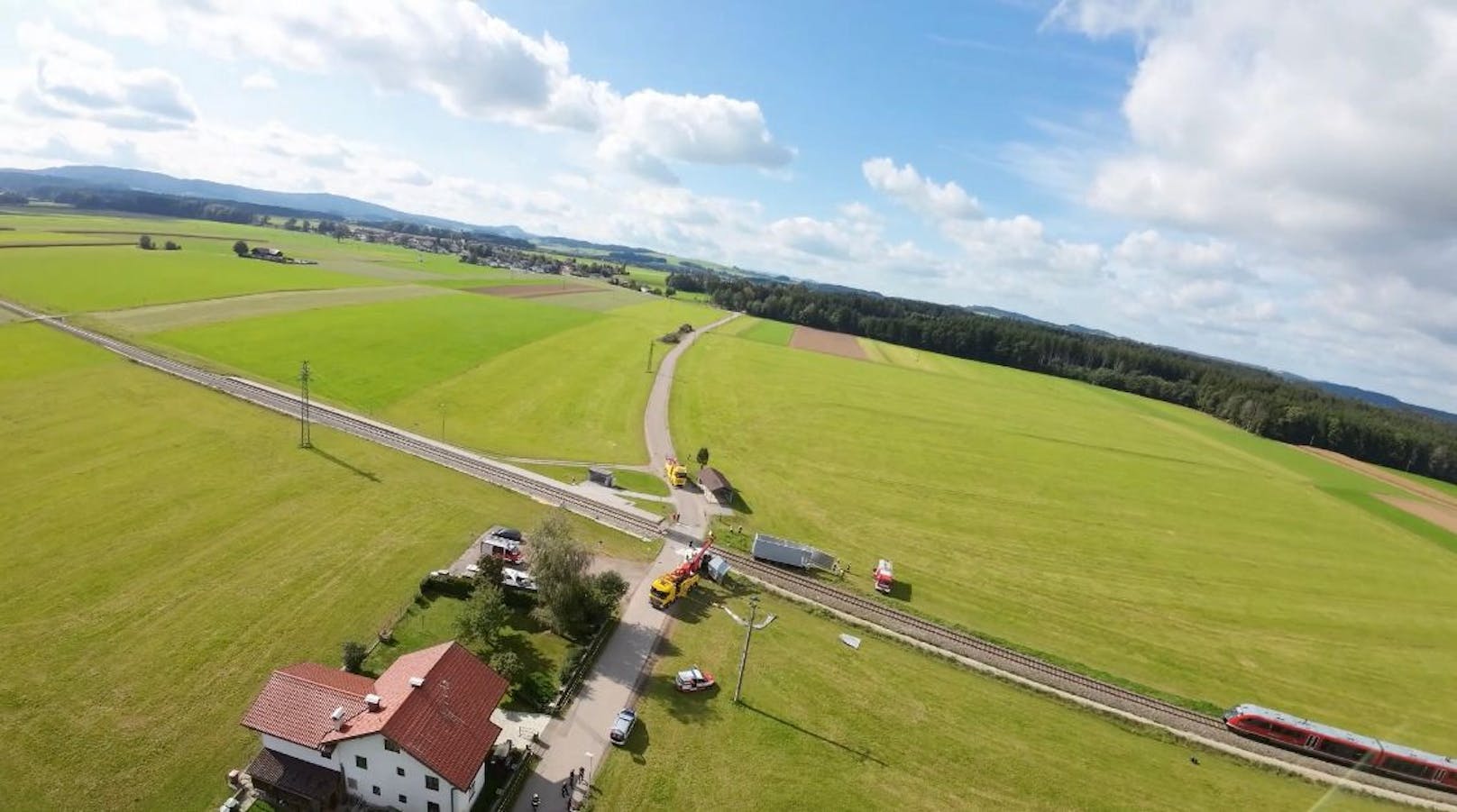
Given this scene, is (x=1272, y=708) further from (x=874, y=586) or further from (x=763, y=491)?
(x=763, y=491)

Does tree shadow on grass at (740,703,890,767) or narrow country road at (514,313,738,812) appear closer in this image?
narrow country road at (514,313,738,812)

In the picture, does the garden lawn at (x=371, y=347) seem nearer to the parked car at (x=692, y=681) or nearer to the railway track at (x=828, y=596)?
the railway track at (x=828, y=596)

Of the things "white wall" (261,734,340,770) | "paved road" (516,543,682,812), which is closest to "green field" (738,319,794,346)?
"paved road" (516,543,682,812)

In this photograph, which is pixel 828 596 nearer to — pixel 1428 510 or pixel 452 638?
pixel 452 638

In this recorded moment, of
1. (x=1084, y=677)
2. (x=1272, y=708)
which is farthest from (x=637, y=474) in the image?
(x=1272, y=708)

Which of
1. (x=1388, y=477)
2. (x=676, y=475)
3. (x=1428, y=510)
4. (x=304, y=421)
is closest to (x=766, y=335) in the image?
(x=676, y=475)

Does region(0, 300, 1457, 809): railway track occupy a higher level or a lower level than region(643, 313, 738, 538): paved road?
lower

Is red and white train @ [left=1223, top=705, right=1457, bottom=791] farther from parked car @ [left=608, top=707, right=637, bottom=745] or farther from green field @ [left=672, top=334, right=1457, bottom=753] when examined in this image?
parked car @ [left=608, top=707, right=637, bottom=745]
